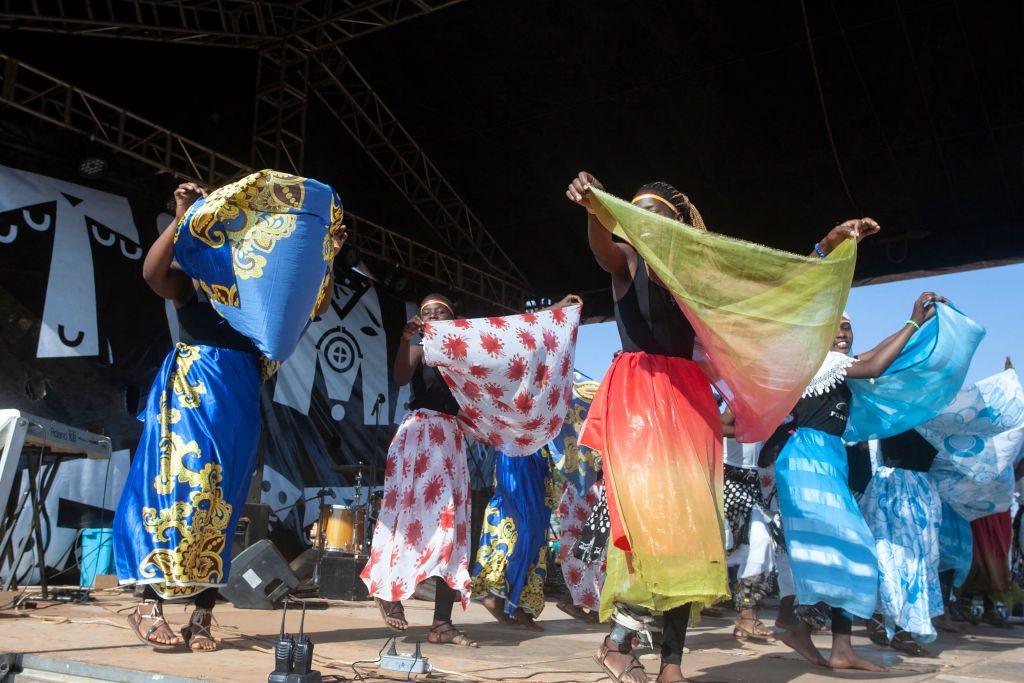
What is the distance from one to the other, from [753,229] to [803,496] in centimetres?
662

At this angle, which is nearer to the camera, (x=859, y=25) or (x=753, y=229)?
(x=859, y=25)

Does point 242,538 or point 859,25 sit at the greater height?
point 859,25

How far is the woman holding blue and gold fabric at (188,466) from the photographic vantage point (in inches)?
120

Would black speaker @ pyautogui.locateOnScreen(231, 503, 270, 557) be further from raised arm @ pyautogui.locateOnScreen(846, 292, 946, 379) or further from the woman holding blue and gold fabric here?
raised arm @ pyautogui.locateOnScreen(846, 292, 946, 379)

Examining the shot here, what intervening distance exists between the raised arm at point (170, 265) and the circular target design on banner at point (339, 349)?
6.72 m

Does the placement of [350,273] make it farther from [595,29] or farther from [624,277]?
[624,277]

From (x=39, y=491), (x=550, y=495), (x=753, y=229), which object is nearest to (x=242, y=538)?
(x=39, y=491)

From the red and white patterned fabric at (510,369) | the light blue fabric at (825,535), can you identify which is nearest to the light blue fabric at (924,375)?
the light blue fabric at (825,535)

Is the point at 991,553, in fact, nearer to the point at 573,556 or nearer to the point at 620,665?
the point at 573,556

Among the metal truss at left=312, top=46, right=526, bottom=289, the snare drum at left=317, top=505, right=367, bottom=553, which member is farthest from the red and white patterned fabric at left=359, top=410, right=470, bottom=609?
the metal truss at left=312, top=46, right=526, bottom=289

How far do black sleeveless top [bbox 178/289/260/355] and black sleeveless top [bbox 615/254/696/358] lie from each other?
156 cm

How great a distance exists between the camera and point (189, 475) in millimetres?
3139

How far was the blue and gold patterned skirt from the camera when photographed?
10.00ft

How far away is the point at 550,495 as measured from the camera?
209 inches
